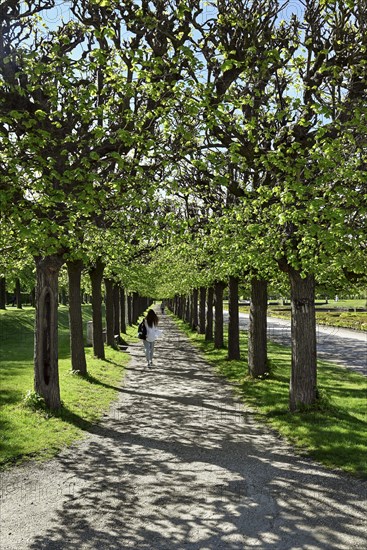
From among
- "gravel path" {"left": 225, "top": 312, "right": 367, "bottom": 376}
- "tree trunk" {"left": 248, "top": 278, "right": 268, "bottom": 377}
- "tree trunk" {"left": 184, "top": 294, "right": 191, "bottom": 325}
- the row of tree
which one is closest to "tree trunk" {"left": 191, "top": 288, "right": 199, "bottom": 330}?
"tree trunk" {"left": 184, "top": 294, "right": 191, "bottom": 325}

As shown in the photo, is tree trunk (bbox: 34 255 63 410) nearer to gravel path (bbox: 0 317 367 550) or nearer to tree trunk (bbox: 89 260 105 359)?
gravel path (bbox: 0 317 367 550)

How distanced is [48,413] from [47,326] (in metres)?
1.98

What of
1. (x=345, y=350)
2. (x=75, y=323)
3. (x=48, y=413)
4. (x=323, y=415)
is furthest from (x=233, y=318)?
(x=345, y=350)

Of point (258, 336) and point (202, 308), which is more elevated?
point (202, 308)

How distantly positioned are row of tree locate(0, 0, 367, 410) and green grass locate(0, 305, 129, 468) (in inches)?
61.4

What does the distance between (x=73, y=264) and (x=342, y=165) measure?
9.46 meters

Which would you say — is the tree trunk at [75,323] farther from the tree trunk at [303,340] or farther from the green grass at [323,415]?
the tree trunk at [303,340]

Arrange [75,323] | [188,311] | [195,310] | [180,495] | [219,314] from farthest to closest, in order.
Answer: [188,311], [195,310], [219,314], [75,323], [180,495]

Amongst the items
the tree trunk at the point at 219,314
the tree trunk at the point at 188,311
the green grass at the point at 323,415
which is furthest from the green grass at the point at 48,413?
the tree trunk at the point at 188,311

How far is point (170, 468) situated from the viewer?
8070 millimetres

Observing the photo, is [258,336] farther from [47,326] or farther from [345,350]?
[345,350]

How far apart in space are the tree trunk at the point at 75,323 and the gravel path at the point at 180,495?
213 inches

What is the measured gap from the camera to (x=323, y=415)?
10898mm

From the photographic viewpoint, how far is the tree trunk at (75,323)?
15914 mm
